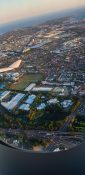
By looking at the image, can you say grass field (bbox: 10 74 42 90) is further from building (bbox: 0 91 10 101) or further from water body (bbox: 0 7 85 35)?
water body (bbox: 0 7 85 35)

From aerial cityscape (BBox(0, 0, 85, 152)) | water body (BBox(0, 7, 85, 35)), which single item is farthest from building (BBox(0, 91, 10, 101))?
water body (BBox(0, 7, 85, 35))

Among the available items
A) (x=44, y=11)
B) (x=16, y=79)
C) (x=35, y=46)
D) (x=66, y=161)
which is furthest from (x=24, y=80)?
(x=66, y=161)

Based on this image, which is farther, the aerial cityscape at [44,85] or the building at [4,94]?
the building at [4,94]

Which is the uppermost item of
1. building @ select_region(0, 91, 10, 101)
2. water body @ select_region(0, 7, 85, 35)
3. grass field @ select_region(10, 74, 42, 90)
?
water body @ select_region(0, 7, 85, 35)

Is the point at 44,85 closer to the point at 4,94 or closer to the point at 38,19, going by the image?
the point at 4,94

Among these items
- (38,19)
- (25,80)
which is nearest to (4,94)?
(25,80)

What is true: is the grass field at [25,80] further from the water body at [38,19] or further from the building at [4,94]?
the water body at [38,19]

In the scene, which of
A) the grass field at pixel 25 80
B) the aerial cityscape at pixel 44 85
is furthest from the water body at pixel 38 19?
the grass field at pixel 25 80

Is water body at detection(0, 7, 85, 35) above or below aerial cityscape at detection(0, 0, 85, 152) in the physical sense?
above
